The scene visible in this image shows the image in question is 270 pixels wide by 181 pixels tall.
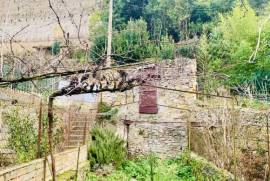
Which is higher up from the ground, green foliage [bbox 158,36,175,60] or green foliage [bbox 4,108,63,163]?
green foliage [bbox 158,36,175,60]

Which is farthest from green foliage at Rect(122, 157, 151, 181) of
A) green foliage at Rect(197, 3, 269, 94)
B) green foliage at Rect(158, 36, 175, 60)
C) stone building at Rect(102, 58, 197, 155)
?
green foliage at Rect(158, 36, 175, 60)

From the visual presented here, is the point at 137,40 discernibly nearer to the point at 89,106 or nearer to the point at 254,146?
the point at 89,106

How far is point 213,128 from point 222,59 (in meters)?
7.85

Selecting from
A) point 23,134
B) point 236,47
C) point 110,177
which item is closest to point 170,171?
point 110,177

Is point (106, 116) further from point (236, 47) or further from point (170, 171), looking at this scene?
point (236, 47)

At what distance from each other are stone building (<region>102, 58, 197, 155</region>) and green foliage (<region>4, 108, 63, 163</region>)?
5122 mm

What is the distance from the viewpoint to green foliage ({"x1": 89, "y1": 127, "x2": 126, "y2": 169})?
1162 cm

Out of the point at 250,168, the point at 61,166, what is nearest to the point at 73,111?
the point at 61,166

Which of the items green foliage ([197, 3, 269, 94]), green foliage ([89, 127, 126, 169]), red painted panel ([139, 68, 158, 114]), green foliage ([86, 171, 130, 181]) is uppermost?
green foliage ([197, 3, 269, 94])

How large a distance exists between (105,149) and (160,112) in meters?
3.85

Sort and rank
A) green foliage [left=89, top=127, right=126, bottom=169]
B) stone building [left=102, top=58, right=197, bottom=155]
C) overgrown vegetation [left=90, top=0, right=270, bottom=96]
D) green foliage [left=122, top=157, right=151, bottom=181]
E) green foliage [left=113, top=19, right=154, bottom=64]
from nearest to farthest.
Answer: green foliage [left=89, top=127, right=126, bottom=169] < green foliage [left=122, top=157, right=151, bottom=181] < stone building [left=102, top=58, right=197, bottom=155] < overgrown vegetation [left=90, top=0, right=270, bottom=96] < green foliage [left=113, top=19, right=154, bottom=64]

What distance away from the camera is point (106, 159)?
39.0ft

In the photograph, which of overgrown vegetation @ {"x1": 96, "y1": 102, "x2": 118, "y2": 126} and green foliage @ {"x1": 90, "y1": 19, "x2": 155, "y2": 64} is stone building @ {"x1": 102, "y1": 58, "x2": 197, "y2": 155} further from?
green foliage @ {"x1": 90, "y1": 19, "x2": 155, "y2": 64}

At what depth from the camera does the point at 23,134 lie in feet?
30.3
